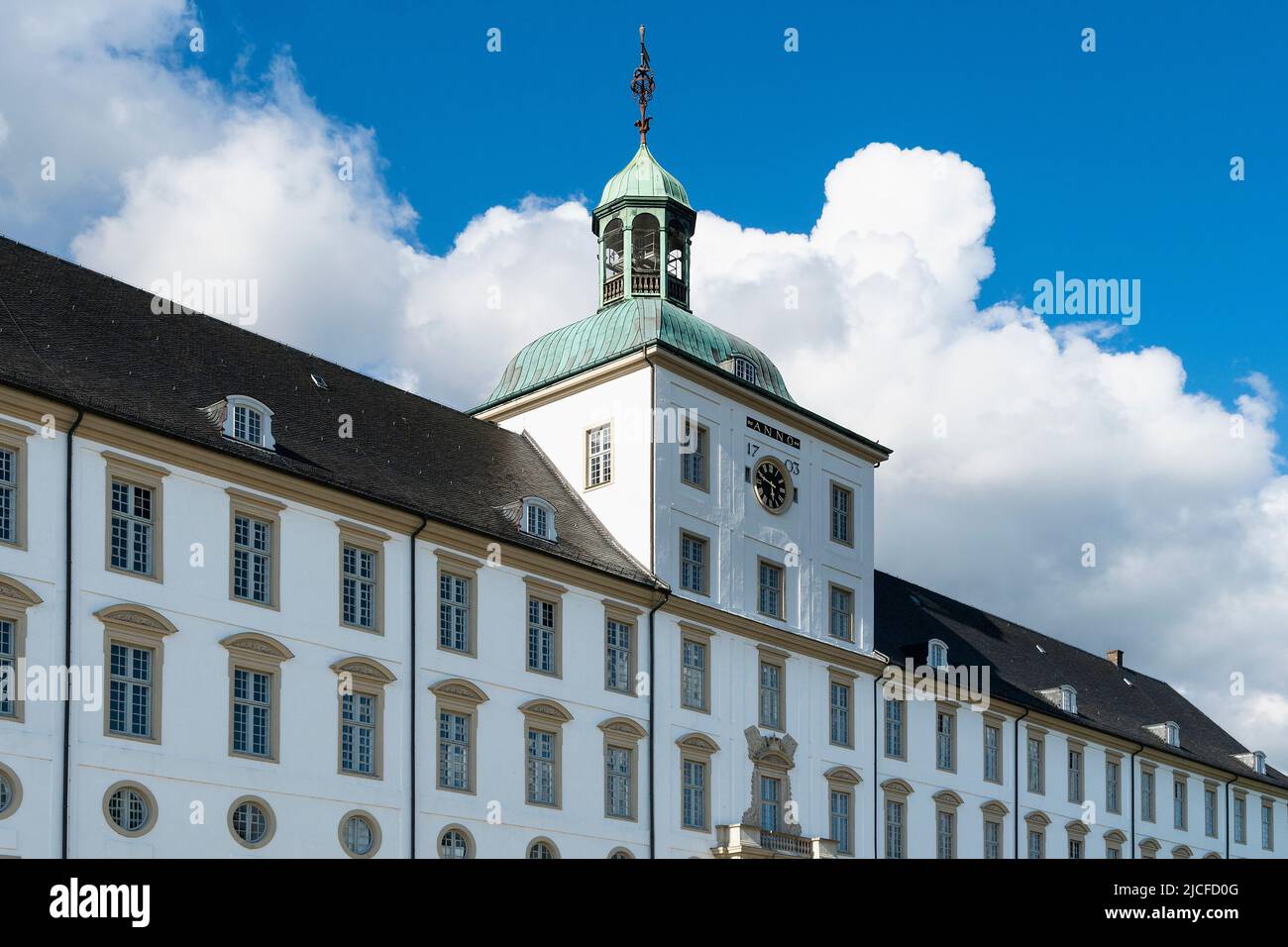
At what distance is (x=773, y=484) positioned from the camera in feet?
164

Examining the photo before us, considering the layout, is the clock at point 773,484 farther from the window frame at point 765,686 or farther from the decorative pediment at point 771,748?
the decorative pediment at point 771,748

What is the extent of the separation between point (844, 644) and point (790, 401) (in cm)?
725

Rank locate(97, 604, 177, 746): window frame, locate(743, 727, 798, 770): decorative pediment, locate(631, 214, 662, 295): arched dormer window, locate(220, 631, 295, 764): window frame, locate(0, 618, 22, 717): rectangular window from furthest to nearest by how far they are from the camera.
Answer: locate(631, 214, 662, 295): arched dormer window, locate(743, 727, 798, 770): decorative pediment, locate(220, 631, 295, 764): window frame, locate(97, 604, 177, 746): window frame, locate(0, 618, 22, 717): rectangular window

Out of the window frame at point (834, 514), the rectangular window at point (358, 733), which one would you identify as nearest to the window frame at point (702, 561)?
the window frame at point (834, 514)

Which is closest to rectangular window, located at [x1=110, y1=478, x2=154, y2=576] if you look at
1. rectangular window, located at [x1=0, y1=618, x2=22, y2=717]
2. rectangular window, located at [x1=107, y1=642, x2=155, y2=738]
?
rectangular window, located at [x1=107, y1=642, x2=155, y2=738]

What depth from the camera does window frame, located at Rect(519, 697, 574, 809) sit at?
40406 mm

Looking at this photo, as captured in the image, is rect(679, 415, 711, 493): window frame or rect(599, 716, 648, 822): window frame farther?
rect(679, 415, 711, 493): window frame

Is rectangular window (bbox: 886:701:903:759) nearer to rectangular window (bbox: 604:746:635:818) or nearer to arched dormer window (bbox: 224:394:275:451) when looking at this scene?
rectangular window (bbox: 604:746:635:818)

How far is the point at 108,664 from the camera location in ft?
106

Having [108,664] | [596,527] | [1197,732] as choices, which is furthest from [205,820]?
[1197,732]

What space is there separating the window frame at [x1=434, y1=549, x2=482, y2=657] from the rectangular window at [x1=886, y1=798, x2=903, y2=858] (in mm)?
17197

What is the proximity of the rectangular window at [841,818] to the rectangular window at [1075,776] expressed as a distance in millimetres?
14347

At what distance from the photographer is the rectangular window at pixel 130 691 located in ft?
106

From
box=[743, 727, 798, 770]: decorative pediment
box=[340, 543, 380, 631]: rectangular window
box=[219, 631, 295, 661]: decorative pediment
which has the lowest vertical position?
box=[743, 727, 798, 770]: decorative pediment
